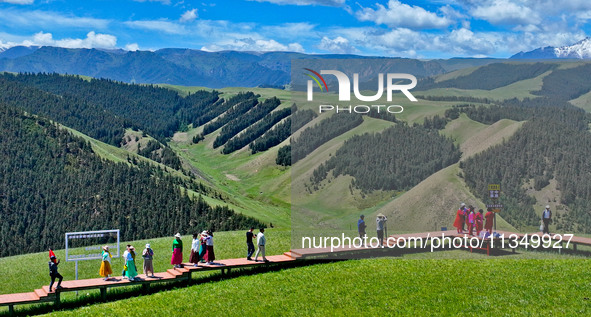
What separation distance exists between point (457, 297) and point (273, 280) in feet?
32.2

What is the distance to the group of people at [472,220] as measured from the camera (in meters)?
38.8

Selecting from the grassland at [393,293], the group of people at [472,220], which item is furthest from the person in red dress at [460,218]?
the grassland at [393,293]

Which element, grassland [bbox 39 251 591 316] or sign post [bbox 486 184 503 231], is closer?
grassland [bbox 39 251 591 316]

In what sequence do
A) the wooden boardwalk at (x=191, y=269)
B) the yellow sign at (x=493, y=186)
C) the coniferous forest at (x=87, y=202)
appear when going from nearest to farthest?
the wooden boardwalk at (x=191, y=269) → the yellow sign at (x=493, y=186) → the coniferous forest at (x=87, y=202)

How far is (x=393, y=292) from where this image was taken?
28250 mm

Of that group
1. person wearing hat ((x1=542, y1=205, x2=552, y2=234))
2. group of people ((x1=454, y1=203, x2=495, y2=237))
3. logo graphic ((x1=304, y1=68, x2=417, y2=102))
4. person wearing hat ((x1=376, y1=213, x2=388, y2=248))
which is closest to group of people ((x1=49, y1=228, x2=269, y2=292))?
person wearing hat ((x1=376, y1=213, x2=388, y2=248))

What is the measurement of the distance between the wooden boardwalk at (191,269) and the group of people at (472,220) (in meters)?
0.68

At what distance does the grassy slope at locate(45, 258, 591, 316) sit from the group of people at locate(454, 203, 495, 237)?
16.0 ft

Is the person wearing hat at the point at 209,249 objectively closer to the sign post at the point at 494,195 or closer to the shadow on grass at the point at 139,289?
the shadow on grass at the point at 139,289

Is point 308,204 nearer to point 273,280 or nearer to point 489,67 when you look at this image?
point 273,280

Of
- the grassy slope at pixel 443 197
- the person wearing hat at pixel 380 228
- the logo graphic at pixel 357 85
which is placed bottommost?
the person wearing hat at pixel 380 228

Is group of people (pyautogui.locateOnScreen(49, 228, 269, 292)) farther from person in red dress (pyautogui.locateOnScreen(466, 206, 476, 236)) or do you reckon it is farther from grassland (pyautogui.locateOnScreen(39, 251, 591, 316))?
person in red dress (pyautogui.locateOnScreen(466, 206, 476, 236))

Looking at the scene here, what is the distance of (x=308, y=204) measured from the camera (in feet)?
130

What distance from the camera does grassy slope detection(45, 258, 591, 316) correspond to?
25828 mm
